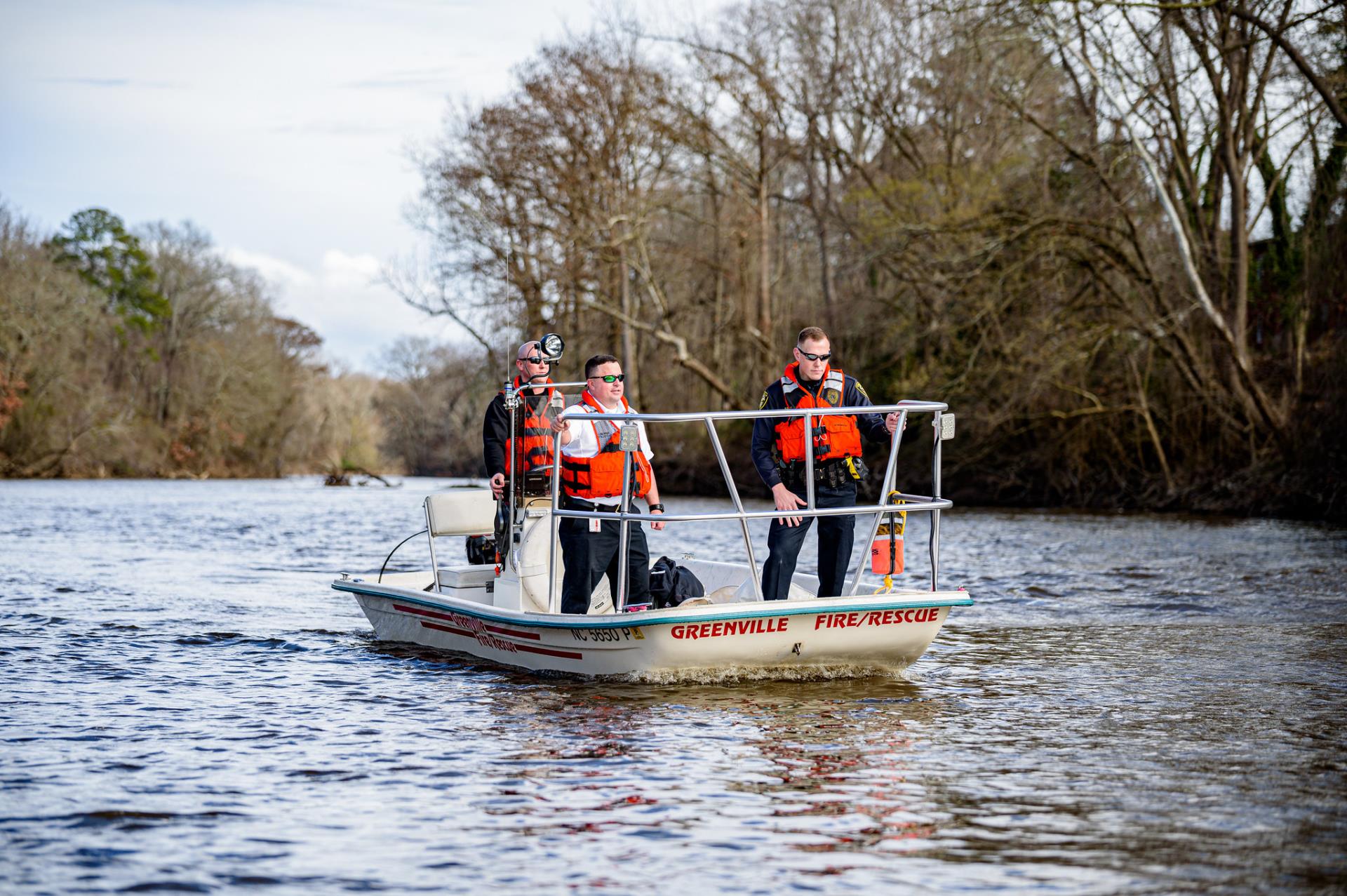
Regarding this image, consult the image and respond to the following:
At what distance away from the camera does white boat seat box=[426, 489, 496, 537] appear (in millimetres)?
11367

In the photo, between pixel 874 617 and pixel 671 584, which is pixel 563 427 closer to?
pixel 671 584

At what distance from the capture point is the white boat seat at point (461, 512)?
11367mm

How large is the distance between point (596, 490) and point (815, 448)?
1489 mm

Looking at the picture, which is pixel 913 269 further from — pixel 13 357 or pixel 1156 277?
pixel 13 357

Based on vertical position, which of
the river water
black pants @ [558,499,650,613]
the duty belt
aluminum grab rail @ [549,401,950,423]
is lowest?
the river water

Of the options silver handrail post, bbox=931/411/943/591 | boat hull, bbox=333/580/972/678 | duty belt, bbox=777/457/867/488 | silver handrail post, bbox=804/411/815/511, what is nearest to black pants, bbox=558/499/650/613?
boat hull, bbox=333/580/972/678

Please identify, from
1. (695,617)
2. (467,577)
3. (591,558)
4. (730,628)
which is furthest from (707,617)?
(467,577)

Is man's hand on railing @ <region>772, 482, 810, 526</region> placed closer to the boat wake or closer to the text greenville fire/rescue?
the text greenville fire/rescue

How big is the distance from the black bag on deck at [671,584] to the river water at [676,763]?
2.72ft

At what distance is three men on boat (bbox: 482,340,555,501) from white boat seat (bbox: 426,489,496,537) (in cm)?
64

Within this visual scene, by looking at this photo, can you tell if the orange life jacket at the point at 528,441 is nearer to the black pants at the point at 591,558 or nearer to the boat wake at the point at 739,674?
the black pants at the point at 591,558

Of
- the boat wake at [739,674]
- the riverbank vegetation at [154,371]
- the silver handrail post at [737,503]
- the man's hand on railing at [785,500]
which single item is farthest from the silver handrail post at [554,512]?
the riverbank vegetation at [154,371]

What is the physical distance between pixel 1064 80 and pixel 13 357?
45.8m

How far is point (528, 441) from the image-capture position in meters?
10.6
